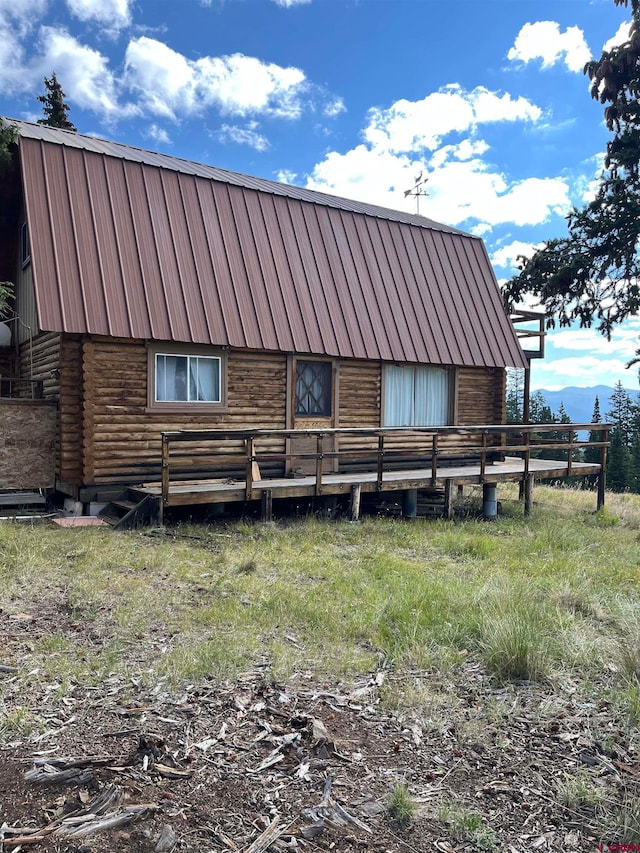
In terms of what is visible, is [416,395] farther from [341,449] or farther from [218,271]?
[218,271]

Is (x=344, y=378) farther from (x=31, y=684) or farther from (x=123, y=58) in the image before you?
(x=123, y=58)

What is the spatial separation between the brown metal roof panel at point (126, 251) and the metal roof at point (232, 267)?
0.02m

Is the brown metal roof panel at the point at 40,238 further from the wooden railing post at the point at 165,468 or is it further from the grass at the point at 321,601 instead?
the grass at the point at 321,601

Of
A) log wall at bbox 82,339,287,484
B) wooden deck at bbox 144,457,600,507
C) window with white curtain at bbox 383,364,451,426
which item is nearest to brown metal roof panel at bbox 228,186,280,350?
log wall at bbox 82,339,287,484

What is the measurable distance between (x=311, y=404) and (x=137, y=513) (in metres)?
4.83

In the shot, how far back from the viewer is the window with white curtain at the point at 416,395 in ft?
46.8

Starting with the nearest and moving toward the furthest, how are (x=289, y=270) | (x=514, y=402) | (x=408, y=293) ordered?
(x=289, y=270) < (x=408, y=293) < (x=514, y=402)

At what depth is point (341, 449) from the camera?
532 inches

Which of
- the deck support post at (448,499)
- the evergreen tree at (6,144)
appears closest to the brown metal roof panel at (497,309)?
the deck support post at (448,499)

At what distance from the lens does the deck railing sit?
10.0 metres

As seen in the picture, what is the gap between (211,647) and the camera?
15.6 feet

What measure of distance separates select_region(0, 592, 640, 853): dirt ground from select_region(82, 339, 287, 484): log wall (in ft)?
22.0

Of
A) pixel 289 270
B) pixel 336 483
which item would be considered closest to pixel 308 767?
pixel 336 483

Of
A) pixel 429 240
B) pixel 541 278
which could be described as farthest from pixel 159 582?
pixel 429 240
